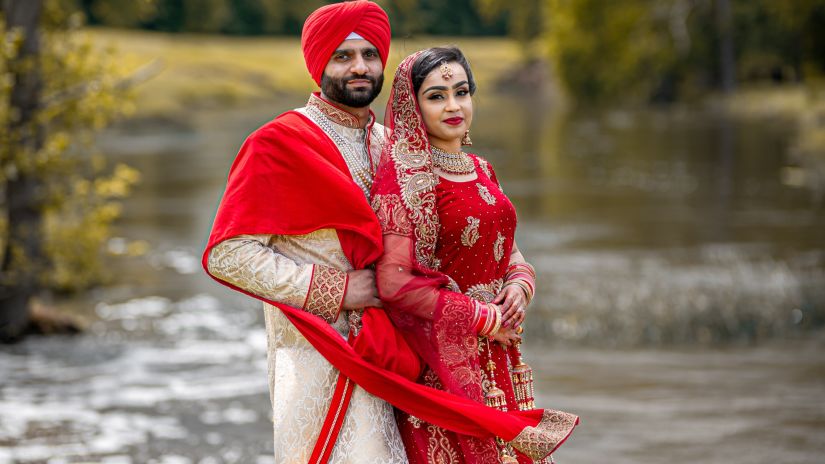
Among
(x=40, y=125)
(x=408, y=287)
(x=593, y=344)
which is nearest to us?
(x=408, y=287)

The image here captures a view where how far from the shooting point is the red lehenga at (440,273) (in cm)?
298

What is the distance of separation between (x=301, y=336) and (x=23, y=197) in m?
6.08

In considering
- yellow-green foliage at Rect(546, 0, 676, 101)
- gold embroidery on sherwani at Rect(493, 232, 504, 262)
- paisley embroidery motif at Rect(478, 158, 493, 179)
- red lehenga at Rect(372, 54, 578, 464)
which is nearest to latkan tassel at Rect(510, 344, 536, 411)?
red lehenga at Rect(372, 54, 578, 464)

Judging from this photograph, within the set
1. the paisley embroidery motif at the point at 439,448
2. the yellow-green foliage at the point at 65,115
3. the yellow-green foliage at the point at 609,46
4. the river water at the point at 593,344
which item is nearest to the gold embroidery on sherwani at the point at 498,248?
the paisley embroidery motif at the point at 439,448

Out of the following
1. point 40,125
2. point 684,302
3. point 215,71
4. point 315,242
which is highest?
point 315,242

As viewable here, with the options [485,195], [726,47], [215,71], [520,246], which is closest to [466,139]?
[485,195]

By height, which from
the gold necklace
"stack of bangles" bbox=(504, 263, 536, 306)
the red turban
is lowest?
"stack of bangles" bbox=(504, 263, 536, 306)

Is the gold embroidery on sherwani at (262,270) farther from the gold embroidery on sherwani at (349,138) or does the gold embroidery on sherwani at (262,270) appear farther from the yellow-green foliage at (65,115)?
the yellow-green foliage at (65,115)

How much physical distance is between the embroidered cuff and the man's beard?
17.9 inches

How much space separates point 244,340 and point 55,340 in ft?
4.73

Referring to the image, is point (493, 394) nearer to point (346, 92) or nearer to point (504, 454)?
point (504, 454)

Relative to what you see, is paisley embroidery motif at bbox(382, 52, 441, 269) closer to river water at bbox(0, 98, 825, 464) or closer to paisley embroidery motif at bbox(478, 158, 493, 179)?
paisley embroidery motif at bbox(478, 158, 493, 179)

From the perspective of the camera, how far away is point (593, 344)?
29.8ft

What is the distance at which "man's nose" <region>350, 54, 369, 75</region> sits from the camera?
3.07 meters
